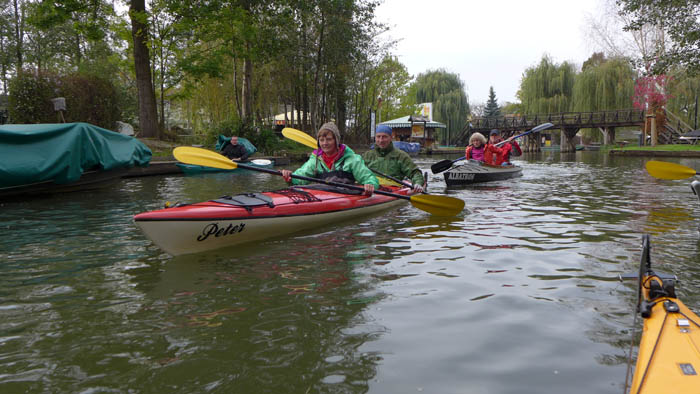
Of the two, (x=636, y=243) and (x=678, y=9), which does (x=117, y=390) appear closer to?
(x=636, y=243)

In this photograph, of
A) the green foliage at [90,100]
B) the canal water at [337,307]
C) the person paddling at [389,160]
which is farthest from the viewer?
the green foliage at [90,100]

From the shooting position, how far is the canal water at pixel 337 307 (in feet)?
7.93

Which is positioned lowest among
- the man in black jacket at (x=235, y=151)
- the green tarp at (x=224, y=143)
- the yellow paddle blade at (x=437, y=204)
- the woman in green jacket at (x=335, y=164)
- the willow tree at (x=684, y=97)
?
the yellow paddle blade at (x=437, y=204)

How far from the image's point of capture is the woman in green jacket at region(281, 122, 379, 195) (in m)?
6.43

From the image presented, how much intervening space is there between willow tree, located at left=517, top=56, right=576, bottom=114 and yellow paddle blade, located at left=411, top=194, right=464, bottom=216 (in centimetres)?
3585

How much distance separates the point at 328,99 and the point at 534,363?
29.7 metres

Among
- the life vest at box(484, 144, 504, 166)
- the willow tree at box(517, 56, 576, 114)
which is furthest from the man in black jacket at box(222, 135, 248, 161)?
the willow tree at box(517, 56, 576, 114)

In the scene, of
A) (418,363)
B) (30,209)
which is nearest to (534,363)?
(418,363)

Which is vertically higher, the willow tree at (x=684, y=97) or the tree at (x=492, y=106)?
the tree at (x=492, y=106)

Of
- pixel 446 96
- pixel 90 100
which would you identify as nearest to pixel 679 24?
pixel 90 100

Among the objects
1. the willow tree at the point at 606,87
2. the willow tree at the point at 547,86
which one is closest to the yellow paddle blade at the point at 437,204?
the willow tree at the point at 606,87

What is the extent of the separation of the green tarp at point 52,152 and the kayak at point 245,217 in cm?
505

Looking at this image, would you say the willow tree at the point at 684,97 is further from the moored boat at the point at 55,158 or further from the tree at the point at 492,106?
the moored boat at the point at 55,158

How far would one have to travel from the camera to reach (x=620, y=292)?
11.9 ft
